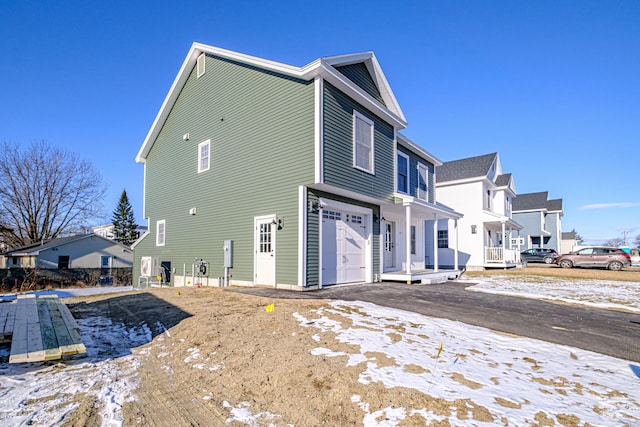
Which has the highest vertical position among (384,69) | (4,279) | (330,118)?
(384,69)

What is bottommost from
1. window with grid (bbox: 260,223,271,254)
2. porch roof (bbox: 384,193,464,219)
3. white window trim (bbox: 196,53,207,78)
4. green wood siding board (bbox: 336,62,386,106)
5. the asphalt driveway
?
the asphalt driveway

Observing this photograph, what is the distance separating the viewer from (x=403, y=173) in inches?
573

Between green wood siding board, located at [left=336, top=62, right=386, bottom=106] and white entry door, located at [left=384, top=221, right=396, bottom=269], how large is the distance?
5.12 metres

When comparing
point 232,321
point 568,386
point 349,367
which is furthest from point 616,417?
point 232,321

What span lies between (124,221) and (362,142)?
151 ft

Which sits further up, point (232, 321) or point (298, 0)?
point (298, 0)

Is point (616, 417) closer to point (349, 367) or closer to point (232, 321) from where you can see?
point (349, 367)

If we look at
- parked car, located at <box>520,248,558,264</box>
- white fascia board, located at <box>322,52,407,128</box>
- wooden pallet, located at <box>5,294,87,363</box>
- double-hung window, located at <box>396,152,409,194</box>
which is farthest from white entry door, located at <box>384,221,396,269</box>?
parked car, located at <box>520,248,558,264</box>

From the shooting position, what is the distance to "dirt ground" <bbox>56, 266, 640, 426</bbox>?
3.00 meters

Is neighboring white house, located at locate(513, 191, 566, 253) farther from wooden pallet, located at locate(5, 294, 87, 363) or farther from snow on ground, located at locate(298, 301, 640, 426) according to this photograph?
wooden pallet, located at locate(5, 294, 87, 363)

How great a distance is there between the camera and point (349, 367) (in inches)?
152

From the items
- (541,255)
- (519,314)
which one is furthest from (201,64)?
(541,255)

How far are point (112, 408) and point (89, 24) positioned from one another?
13.9m

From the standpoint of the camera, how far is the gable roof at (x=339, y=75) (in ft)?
30.6
